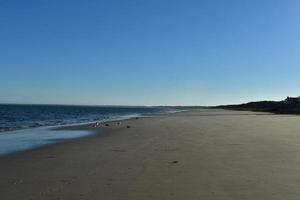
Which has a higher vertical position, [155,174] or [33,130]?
[33,130]

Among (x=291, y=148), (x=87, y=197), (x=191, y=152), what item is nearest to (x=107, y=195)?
(x=87, y=197)

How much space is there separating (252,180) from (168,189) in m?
2.13

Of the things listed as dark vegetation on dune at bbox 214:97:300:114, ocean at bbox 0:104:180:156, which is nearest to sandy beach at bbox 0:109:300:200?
ocean at bbox 0:104:180:156

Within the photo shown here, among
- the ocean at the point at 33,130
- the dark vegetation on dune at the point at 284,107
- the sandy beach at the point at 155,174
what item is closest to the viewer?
the sandy beach at the point at 155,174

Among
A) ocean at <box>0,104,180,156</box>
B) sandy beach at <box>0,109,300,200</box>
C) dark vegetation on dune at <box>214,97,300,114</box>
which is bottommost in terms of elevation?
sandy beach at <box>0,109,300,200</box>

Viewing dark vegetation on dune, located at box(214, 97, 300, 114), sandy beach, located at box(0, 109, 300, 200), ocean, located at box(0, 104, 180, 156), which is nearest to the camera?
sandy beach, located at box(0, 109, 300, 200)

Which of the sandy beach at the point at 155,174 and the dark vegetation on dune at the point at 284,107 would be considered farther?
the dark vegetation on dune at the point at 284,107

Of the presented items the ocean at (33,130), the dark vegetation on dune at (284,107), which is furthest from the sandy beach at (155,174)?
the dark vegetation on dune at (284,107)

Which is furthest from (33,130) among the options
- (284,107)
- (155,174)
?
(284,107)

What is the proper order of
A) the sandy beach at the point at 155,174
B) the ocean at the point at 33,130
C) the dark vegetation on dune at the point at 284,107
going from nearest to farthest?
1. the sandy beach at the point at 155,174
2. the ocean at the point at 33,130
3. the dark vegetation on dune at the point at 284,107

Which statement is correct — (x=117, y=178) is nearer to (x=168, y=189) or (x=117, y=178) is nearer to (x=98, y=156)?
(x=168, y=189)

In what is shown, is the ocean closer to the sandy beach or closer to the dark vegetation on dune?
the sandy beach

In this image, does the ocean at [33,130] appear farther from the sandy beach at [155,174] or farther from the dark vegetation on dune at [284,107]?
the dark vegetation on dune at [284,107]

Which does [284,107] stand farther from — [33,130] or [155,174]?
[155,174]
